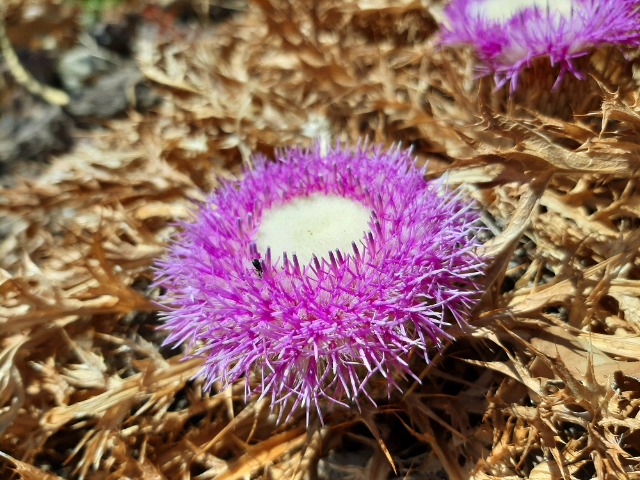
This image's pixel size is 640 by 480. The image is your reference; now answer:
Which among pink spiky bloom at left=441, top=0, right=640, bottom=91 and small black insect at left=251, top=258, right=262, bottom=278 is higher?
pink spiky bloom at left=441, top=0, right=640, bottom=91

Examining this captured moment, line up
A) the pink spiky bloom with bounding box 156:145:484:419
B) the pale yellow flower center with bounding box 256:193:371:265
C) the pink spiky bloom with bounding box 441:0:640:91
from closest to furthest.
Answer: the pink spiky bloom with bounding box 156:145:484:419 < the pale yellow flower center with bounding box 256:193:371:265 < the pink spiky bloom with bounding box 441:0:640:91

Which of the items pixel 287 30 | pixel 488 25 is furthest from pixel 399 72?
pixel 488 25

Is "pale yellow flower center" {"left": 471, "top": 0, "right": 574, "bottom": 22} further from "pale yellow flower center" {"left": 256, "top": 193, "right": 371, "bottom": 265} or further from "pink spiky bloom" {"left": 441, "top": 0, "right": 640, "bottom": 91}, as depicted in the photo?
"pale yellow flower center" {"left": 256, "top": 193, "right": 371, "bottom": 265}

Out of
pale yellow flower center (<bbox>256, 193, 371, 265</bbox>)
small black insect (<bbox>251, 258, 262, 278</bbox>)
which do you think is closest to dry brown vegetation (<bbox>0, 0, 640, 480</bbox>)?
pale yellow flower center (<bbox>256, 193, 371, 265</bbox>)

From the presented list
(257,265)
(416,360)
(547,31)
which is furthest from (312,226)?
(547,31)

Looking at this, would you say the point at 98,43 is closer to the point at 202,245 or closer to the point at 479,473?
the point at 202,245

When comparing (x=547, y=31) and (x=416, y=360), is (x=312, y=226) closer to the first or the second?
(x=416, y=360)

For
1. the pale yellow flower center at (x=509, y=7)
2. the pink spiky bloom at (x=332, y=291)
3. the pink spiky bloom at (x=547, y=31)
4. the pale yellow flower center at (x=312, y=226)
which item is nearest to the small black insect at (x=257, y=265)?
the pink spiky bloom at (x=332, y=291)
